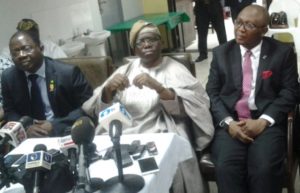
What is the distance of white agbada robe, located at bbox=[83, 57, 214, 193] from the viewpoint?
A: 2092 mm

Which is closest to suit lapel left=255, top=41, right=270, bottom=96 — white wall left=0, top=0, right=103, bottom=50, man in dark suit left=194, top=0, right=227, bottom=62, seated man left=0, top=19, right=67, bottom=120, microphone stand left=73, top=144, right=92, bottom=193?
microphone stand left=73, top=144, right=92, bottom=193

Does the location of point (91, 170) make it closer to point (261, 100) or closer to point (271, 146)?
point (271, 146)

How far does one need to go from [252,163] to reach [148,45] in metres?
0.85

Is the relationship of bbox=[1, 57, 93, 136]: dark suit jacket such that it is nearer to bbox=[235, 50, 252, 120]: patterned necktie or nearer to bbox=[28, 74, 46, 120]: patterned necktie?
bbox=[28, 74, 46, 120]: patterned necktie

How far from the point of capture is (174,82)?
218cm

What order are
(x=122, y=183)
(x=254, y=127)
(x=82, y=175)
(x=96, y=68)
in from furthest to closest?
(x=96, y=68) → (x=254, y=127) → (x=122, y=183) → (x=82, y=175)

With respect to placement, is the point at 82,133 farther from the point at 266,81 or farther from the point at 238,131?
the point at 266,81

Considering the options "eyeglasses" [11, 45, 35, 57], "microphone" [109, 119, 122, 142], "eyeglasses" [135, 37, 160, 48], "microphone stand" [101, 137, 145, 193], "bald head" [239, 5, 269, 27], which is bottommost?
"microphone stand" [101, 137, 145, 193]

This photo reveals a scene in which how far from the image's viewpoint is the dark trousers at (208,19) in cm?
544

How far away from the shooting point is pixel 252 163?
1.90 meters

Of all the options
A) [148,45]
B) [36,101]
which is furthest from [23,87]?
[148,45]

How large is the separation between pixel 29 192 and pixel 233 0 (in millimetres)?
4407

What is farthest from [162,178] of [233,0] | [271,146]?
[233,0]

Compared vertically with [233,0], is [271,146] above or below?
below
